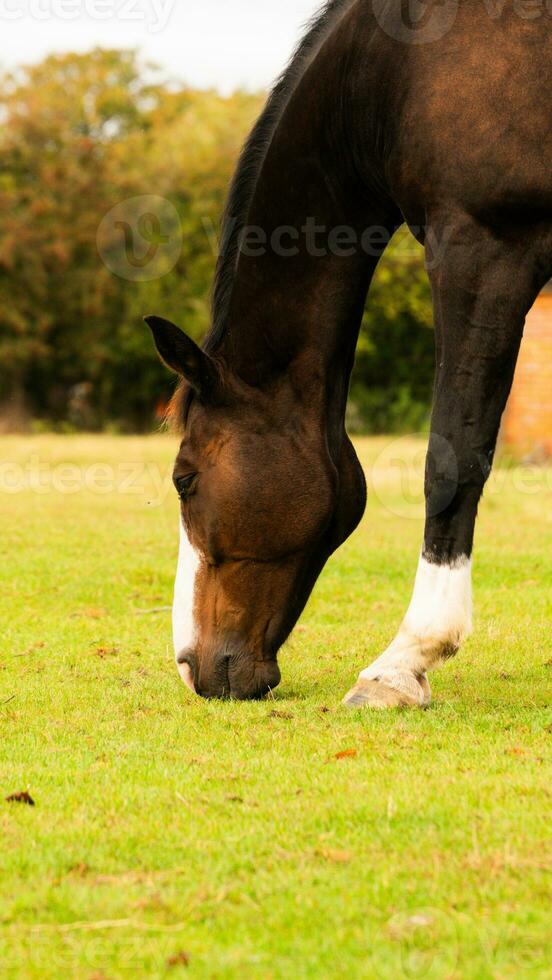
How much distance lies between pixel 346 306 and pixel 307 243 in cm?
29

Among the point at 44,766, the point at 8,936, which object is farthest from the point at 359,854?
the point at 44,766

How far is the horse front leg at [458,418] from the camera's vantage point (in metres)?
4.39

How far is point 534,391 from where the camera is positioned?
23891 millimetres

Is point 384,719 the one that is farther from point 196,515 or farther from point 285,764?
point 196,515

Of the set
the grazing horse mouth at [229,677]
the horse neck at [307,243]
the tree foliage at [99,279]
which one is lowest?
the tree foliage at [99,279]

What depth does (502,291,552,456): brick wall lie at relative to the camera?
77.4ft
